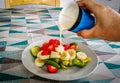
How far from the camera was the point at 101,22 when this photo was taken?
2.25 ft

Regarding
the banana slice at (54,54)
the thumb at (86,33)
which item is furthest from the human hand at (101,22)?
the banana slice at (54,54)

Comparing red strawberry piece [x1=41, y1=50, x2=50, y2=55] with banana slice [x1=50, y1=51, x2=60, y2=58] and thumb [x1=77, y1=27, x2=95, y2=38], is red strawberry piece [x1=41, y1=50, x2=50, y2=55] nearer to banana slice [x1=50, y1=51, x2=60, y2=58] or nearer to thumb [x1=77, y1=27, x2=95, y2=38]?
banana slice [x1=50, y1=51, x2=60, y2=58]

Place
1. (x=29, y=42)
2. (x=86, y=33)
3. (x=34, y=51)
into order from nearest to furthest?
(x=86, y=33) < (x=34, y=51) < (x=29, y=42)

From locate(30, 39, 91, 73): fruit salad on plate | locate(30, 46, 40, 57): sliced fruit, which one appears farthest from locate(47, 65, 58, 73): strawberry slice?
locate(30, 46, 40, 57): sliced fruit

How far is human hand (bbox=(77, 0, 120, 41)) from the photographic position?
674 mm

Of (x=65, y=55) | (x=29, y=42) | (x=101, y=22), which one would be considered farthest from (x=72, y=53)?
(x=29, y=42)

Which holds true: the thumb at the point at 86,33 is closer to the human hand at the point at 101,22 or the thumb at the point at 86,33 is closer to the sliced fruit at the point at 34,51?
the human hand at the point at 101,22

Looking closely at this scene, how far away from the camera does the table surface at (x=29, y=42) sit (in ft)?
2.30

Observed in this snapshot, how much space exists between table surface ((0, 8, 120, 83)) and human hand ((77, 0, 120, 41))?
0.14m

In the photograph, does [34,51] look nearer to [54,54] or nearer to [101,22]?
[54,54]

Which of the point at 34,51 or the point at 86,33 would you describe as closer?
the point at 86,33

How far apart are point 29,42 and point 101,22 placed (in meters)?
0.41

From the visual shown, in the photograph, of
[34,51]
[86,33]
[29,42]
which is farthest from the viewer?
[29,42]

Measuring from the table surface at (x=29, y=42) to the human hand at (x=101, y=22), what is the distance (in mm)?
144
